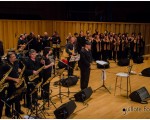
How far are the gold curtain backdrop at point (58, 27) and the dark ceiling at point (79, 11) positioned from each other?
0.46 m

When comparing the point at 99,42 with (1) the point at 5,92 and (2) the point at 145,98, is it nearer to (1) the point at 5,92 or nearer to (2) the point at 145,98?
(2) the point at 145,98

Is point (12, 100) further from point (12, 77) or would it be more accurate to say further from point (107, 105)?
point (107, 105)

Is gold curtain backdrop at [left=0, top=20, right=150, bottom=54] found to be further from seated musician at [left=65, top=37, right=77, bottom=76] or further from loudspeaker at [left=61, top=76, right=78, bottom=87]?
loudspeaker at [left=61, top=76, right=78, bottom=87]

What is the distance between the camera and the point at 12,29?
58.4 ft

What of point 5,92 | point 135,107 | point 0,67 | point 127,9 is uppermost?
point 127,9

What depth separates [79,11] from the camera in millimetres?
A: 19266

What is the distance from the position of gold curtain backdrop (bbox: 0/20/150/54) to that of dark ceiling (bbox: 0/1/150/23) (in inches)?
18.3

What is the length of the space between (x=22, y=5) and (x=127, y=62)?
9692 mm

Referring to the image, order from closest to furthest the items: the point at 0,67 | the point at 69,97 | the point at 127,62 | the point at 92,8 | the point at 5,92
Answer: the point at 0,67 → the point at 5,92 → the point at 69,97 → the point at 127,62 → the point at 92,8

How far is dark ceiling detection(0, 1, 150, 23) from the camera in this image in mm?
17609

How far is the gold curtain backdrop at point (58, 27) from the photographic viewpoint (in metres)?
16.8

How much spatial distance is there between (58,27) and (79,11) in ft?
7.04

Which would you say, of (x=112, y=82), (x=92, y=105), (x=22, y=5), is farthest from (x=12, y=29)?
(x=92, y=105)

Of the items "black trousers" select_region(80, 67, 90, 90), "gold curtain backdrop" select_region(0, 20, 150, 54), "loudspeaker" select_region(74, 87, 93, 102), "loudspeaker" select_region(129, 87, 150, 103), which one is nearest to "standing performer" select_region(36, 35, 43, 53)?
"gold curtain backdrop" select_region(0, 20, 150, 54)
